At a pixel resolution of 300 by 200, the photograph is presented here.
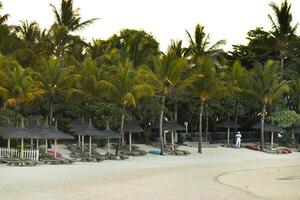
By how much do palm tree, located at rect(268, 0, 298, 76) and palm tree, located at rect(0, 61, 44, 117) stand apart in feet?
84.3

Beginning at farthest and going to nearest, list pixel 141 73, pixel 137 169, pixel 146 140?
pixel 146 140 → pixel 141 73 → pixel 137 169

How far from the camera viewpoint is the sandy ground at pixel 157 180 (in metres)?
18.0

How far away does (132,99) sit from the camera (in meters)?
34.0

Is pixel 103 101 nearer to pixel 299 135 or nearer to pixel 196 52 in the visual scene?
pixel 196 52

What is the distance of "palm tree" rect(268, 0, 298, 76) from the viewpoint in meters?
49.1

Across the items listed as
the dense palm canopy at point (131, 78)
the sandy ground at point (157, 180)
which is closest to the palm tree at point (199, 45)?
the dense palm canopy at point (131, 78)

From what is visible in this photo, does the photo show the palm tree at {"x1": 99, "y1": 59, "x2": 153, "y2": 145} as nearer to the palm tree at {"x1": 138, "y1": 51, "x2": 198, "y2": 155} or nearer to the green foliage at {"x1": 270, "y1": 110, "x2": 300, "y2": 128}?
the palm tree at {"x1": 138, "y1": 51, "x2": 198, "y2": 155}

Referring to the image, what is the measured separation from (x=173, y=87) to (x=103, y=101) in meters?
4.90

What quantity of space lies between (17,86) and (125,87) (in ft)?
22.9

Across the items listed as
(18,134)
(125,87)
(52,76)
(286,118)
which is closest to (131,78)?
(125,87)

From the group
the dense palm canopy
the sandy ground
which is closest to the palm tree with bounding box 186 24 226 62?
the dense palm canopy

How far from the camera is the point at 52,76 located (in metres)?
34.2

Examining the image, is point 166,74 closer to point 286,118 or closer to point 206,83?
point 206,83

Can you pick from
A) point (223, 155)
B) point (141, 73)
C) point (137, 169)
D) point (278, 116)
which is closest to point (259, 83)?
point (278, 116)
